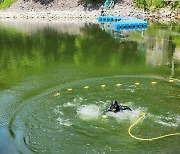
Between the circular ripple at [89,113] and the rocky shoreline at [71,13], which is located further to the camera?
the rocky shoreline at [71,13]

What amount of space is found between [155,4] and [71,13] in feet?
54.7

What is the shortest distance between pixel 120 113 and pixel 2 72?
12.8 metres

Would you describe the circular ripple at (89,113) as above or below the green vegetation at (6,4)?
below

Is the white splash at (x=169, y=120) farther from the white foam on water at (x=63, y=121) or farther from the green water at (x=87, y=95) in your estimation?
the white foam on water at (x=63, y=121)

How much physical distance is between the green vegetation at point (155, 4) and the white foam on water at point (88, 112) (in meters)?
42.2

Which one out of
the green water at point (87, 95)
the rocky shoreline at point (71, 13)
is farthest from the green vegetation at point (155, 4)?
the green water at point (87, 95)

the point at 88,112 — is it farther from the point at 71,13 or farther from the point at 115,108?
the point at 71,13

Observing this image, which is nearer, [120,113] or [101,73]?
[120,113]

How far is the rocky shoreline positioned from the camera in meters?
54.9

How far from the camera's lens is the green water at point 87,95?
43.0 feet

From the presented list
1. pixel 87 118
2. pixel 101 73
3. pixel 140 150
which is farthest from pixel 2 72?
pixel 140 150

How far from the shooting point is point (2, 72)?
2467 cm

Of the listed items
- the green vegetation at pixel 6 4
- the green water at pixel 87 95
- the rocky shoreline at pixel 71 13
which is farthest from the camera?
the green vegetation at pixel 6 4

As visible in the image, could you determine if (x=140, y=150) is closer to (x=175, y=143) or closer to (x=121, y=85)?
(x=175, y=143)
